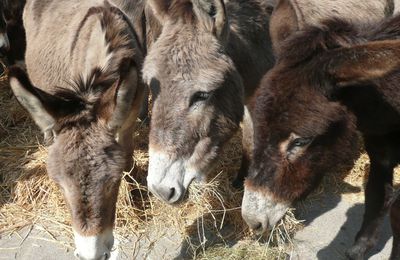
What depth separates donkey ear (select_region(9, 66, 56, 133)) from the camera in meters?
2.77

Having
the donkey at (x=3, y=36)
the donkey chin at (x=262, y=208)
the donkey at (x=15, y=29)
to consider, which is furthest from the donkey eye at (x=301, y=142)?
the donkey at (x=15, y=29)

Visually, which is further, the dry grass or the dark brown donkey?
the dry grass

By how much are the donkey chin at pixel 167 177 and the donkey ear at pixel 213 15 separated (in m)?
0.99

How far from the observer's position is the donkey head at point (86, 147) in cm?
280

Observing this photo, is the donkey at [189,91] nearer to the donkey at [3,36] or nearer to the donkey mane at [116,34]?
the donkey mane at [116,34]

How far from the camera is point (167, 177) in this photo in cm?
292

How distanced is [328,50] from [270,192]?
917mm

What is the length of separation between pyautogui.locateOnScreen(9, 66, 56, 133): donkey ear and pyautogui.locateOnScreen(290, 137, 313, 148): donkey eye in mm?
1612

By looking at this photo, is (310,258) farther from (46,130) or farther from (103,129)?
(46,130)

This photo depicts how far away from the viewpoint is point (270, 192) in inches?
104

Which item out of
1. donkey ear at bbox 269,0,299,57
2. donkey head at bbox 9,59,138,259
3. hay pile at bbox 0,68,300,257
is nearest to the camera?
donkey head at bbox 9,59,138,259

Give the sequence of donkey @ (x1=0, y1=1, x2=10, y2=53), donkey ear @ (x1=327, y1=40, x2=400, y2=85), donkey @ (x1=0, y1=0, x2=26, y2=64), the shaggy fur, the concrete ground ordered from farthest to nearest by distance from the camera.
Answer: donkey @ (x1=0, y1=0, x2=26, y2=64)
donkey @ (x1=0, y1=1, x2=10, y2=53)
the shaggy fur
the concrete ground
donkey ear @ (x1=327, y1=40, x2=400, y2=85)

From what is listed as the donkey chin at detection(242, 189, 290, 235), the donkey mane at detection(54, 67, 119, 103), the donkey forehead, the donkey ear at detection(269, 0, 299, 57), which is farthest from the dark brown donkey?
the donkey mane at detection(54, 67, 119, 103)

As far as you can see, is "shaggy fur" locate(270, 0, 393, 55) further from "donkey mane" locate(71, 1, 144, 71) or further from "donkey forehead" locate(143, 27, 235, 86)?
"donkey mane" locate(71, 1, 144, 71)
